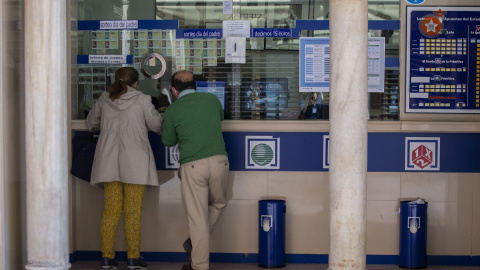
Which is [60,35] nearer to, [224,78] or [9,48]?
[9,48]

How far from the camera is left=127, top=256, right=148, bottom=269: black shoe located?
6.36m

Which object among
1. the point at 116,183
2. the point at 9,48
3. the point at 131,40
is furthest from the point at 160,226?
the point at 9,48

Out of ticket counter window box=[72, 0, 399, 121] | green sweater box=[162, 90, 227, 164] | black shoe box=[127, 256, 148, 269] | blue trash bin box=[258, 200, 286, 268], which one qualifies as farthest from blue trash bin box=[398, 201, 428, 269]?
black shoe box=[127, 256, 148, 269]

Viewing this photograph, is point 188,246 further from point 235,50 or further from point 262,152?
point 235,50

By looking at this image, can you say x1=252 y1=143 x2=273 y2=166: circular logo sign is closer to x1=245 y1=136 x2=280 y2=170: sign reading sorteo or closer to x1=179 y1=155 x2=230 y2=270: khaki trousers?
x1=245 y1=136 x2=280 y2=170: sign reading sorteo

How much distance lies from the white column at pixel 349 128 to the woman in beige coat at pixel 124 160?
1.87 metres

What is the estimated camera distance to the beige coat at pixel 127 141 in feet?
20.3

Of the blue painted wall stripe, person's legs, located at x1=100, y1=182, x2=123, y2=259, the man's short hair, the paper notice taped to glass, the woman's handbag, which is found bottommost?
the blue painted wall stripe

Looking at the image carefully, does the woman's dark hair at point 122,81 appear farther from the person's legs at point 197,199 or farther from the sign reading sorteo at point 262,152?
the sign reading sorteo at point 262,152

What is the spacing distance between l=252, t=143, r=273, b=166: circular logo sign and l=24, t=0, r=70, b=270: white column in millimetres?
2089

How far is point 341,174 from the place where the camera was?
498 centimetres

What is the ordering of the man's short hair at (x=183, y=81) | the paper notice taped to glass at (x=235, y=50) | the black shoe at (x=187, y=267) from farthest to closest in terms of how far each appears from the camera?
the paper notice taped to glass at (x=235, y=50), the black shoe at (x=187, y=267), the man's short hair at (x=183, y=81)

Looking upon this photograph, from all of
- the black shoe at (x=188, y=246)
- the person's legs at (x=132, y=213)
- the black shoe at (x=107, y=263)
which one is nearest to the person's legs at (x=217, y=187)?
the black shoe at (x=188, y=246)

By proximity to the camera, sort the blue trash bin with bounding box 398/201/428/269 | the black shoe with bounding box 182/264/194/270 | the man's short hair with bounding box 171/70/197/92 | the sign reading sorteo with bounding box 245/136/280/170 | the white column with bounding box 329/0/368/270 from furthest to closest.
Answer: the sign reading sorteo with bounding box 245/136/280/170
the blue trash bin with bounding box 398/201/428/269
the black shoe with bounding box 182/264/194/270
the man's short hair with bounding box 171/70/197/92
the white column with bounding box 329/0/368/270
